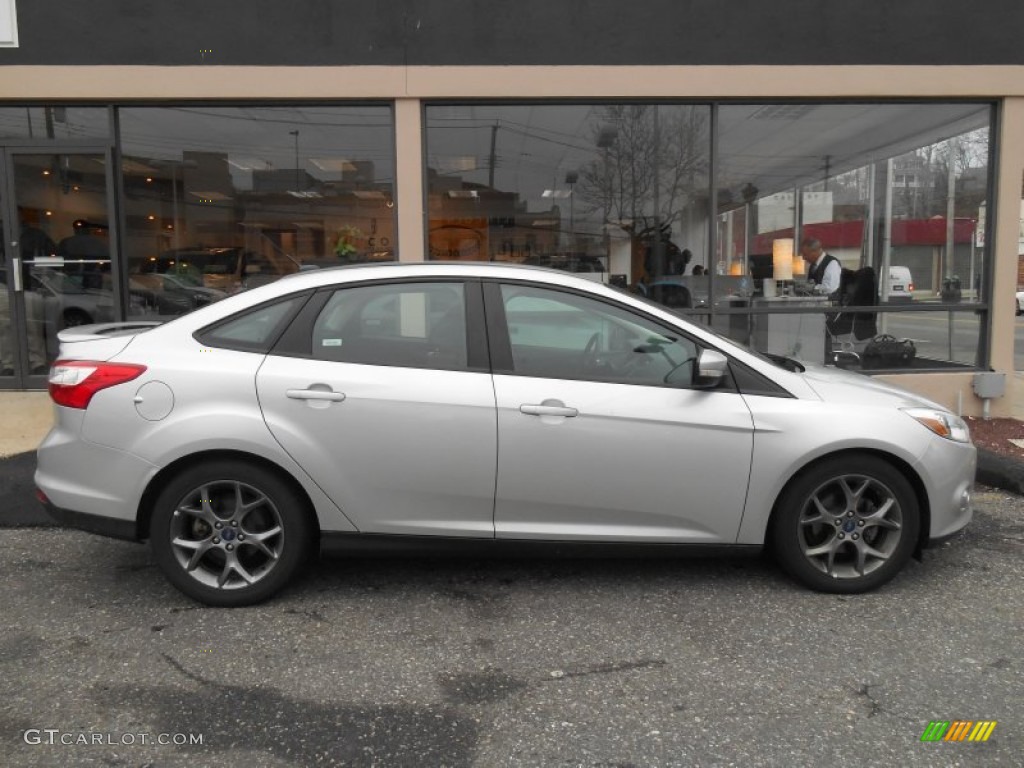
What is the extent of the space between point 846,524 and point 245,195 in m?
6.94

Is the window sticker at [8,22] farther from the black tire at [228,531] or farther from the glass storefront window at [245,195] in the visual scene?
the black tire at [228,531]

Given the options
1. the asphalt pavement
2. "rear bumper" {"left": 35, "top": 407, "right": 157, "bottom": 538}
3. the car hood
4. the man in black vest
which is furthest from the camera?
the man in black vest

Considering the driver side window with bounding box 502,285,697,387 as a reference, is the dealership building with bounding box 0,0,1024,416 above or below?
above

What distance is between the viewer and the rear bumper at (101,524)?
3906mm

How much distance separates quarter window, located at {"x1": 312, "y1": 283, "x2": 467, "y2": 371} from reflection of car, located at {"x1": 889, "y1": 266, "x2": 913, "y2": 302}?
6465 millimetres

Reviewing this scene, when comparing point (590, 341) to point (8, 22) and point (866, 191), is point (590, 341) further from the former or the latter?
point (8, 22)

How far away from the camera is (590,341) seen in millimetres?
4109

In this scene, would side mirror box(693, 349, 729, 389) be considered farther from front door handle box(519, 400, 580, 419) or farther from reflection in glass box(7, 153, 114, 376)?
reflection in glass box(7, 153, 114, 376)

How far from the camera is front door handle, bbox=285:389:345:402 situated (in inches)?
152

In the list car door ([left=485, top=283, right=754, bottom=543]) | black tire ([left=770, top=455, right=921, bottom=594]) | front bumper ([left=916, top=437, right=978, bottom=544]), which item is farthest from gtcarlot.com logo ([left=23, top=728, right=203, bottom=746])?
front bumper ([left=916, top=437, right=978, bottom=544])

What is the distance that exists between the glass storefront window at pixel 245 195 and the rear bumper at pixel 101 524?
15.6 feet

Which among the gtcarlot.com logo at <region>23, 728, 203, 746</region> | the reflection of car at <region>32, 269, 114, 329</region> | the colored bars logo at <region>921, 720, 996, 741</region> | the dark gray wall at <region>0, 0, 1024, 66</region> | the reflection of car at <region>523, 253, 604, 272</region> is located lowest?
the colored bars logo at <region>921, 720, 996, 741</region>

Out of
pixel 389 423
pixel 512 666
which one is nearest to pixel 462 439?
pixel 389 423

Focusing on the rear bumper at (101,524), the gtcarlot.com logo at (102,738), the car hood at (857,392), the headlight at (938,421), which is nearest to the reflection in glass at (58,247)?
the rear bumper at (101,524)
